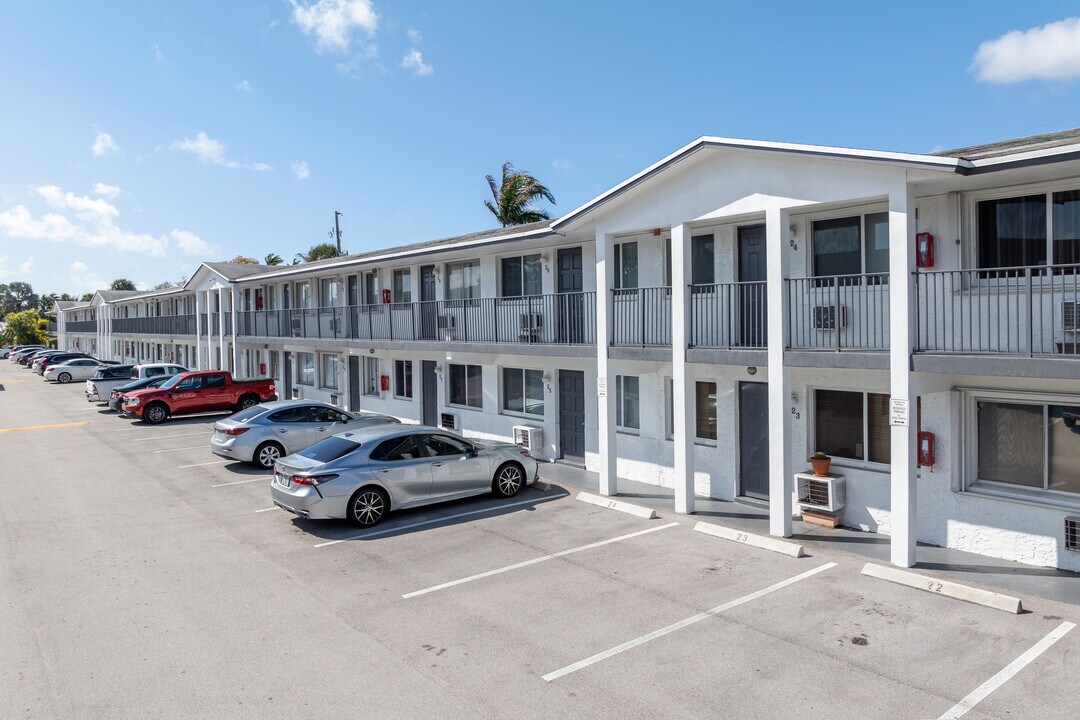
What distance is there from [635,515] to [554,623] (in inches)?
182

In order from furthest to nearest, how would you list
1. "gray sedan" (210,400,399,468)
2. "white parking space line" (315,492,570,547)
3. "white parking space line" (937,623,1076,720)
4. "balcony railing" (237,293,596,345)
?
"gray sedan" (210,400,399,468)
"balcony railing" (237,293,596,345)
"white parking space line" (315,492,570,547)
"white parking space line" (937,623,1076,720)

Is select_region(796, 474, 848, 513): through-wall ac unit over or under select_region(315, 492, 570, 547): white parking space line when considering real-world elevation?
over

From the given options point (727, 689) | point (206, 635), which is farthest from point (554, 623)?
point (206, 635)

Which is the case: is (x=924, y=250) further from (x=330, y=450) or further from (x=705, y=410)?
(x=330, y=450)

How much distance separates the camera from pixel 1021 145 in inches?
348

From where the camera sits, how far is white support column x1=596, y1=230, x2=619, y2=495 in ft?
42.7

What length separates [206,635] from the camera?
7402 millimetres

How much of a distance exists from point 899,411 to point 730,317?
3.23m

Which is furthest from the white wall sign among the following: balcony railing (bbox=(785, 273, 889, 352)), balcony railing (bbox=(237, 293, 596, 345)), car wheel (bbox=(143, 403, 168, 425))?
car wheel (bbox=(143, 403, 168, 425))

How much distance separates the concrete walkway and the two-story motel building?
0.81 feet

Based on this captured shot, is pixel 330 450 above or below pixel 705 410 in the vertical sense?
below

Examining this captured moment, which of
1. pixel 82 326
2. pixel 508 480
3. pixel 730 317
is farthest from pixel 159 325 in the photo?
pixel 730 317

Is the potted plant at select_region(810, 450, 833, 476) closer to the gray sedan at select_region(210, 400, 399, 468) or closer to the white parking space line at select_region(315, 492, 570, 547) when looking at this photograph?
the white parking space line at select_region(315, 492, 570, 547)

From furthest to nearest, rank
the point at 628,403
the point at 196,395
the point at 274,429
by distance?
the point at 196,395 → the point at 274,429 → the point at 628,403
